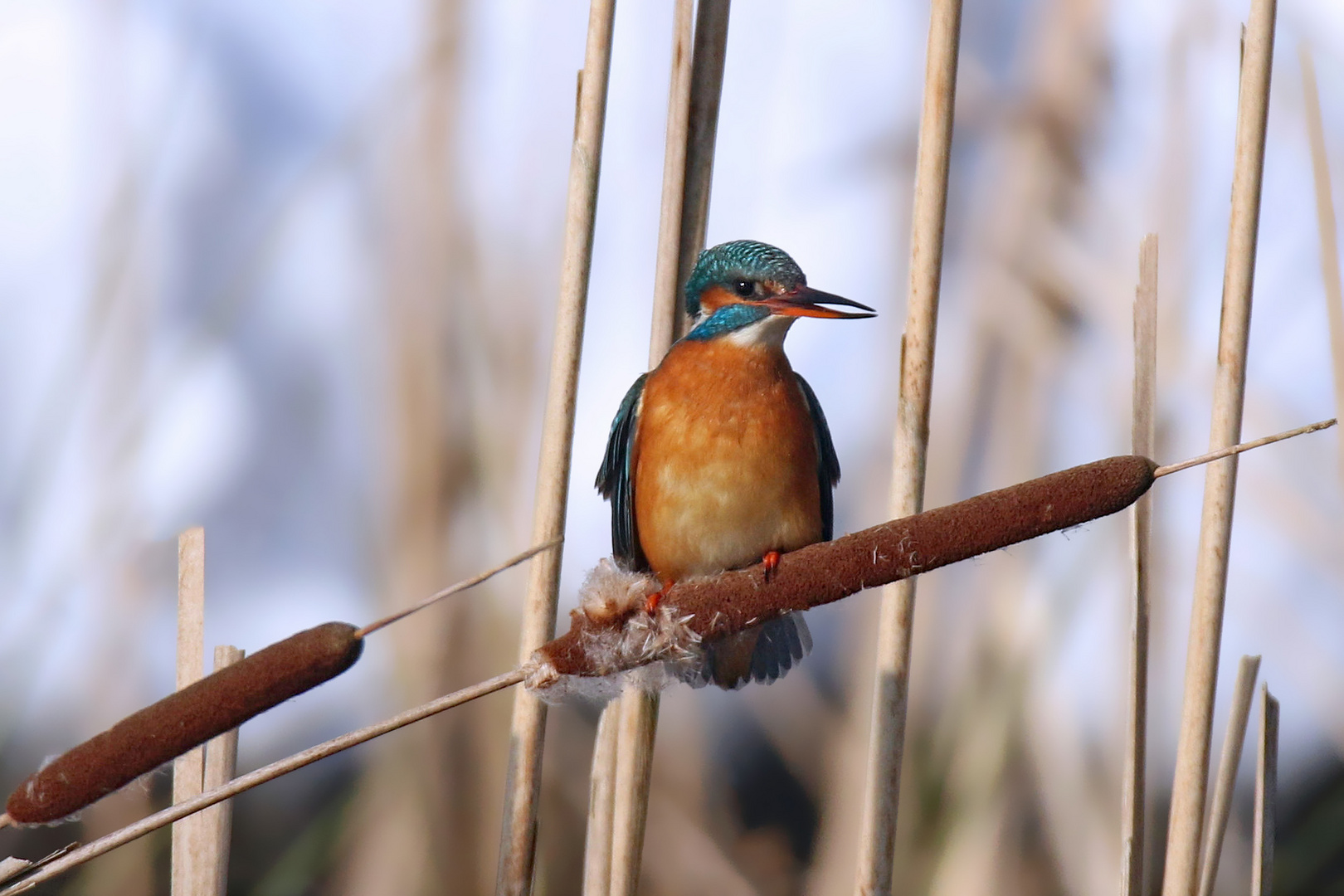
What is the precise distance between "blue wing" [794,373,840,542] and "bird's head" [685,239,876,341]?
8.7 inches

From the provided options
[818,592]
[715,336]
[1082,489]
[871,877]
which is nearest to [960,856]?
[871,877]

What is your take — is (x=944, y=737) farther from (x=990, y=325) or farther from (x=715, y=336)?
(x=715, y=336)

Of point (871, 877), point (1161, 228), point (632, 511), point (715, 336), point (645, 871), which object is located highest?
point (1161, 228)

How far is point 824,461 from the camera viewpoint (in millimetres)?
2271

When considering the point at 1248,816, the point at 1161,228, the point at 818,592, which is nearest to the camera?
the point at 818,592

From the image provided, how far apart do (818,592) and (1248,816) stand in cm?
257

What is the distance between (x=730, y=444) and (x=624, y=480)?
29cm

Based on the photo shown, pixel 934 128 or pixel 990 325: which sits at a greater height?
pixel 990 325

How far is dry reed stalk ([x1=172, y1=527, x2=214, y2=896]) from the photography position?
1.37 metres

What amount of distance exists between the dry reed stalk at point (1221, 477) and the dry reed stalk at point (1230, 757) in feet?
0.36

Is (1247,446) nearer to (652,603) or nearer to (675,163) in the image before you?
(652,603)

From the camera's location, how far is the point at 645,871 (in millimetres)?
2666

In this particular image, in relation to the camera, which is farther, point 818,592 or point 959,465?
point 959,465

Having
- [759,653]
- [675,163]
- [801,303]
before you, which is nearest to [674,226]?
[675,163]
